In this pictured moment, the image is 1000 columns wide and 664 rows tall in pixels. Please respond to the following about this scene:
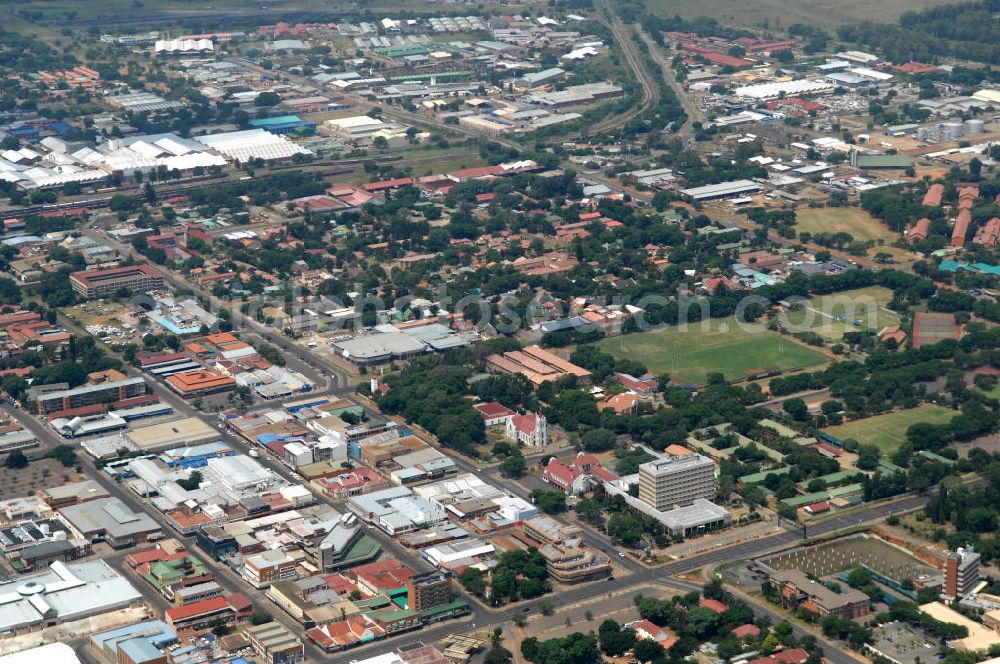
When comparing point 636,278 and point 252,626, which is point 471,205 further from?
point 252,626

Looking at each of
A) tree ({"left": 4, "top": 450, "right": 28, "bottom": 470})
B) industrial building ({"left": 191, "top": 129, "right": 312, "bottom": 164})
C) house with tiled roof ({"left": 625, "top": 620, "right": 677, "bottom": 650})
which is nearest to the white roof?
tree ({"left": 4, "top": 450, "right": 28, "bottom": 470})

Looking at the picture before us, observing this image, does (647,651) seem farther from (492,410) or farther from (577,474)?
(492,410)

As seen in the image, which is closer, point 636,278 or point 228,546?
point 228,546

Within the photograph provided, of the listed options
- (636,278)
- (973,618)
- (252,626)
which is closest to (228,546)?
(252,626)

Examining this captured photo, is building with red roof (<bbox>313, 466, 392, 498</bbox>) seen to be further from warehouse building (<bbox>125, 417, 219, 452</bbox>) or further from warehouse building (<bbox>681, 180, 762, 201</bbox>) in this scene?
warehouse building (<bbox>681, 180, 762, 201</bbox>)

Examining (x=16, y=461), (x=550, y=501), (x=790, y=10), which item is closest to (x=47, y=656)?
(x=16, y=461)

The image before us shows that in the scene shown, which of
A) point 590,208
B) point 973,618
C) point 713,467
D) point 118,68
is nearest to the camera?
point 973,618
